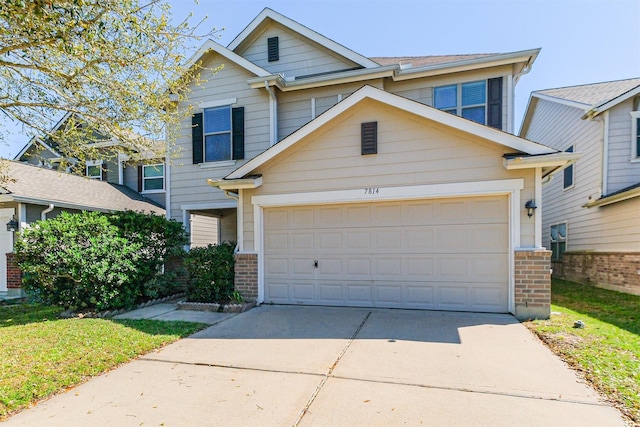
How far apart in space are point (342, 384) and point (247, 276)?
426cm

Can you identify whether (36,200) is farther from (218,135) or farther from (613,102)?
(613,102)

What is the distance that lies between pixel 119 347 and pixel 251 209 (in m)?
3.66

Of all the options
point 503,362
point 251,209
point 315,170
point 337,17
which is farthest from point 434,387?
point 337,17

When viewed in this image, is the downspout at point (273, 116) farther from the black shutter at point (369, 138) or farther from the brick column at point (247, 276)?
the brick column at point (247, 276)

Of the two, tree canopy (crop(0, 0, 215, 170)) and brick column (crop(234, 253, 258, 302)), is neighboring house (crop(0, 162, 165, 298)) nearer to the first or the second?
tree canopy (crop(0, 0, 215, 170))

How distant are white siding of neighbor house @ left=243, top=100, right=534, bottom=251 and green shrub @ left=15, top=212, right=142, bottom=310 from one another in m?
2.71

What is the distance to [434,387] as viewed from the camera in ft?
11.4

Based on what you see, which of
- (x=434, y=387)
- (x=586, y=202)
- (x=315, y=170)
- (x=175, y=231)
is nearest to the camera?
(x=434, y=387)

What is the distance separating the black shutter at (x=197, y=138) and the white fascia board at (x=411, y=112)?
3.04m

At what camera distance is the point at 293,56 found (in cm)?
1029

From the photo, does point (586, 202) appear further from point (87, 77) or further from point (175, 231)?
point (87, 77)

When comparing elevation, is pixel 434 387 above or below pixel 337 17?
below

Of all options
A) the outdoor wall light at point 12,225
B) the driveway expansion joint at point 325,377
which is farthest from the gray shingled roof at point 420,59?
the outdoor wall light at point 12,225

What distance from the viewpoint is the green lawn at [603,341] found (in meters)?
3.37
